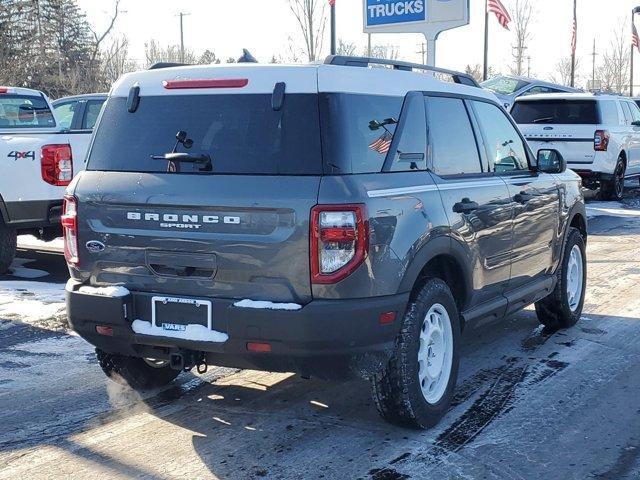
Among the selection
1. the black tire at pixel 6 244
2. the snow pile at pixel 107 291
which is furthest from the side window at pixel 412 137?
the black tire at pixel 6 244

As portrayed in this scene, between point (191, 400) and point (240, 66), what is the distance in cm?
206

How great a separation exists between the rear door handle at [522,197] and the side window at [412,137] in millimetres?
1191

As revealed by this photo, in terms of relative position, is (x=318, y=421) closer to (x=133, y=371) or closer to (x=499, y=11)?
(x=133, y=371)

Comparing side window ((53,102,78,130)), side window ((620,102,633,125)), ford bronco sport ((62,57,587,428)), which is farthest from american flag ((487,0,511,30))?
ford bronco sport ((62,57,587,428))

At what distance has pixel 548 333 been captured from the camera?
6801 mm

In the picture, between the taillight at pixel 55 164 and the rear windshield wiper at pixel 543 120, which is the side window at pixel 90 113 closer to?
the taillight at pixel 55 164

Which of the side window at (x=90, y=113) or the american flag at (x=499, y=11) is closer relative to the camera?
the side window at (x=90, y=113)

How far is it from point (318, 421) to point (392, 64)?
2089 mm

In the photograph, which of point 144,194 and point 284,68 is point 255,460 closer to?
point 144,194

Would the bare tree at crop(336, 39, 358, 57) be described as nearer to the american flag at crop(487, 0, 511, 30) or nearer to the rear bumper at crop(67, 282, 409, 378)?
the american flag at crop(487, 0, 511, 30)

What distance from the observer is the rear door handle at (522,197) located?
570cm

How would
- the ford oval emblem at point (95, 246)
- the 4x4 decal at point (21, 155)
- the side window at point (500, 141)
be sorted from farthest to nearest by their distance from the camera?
the 4x4 decal at point (21, 155) → the side window at point (500, 141) → the ford oval emblem at point (95, 246)

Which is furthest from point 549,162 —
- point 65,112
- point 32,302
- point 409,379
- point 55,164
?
point 65,112

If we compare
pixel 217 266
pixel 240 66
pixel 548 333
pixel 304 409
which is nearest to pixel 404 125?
pixel 240 66
